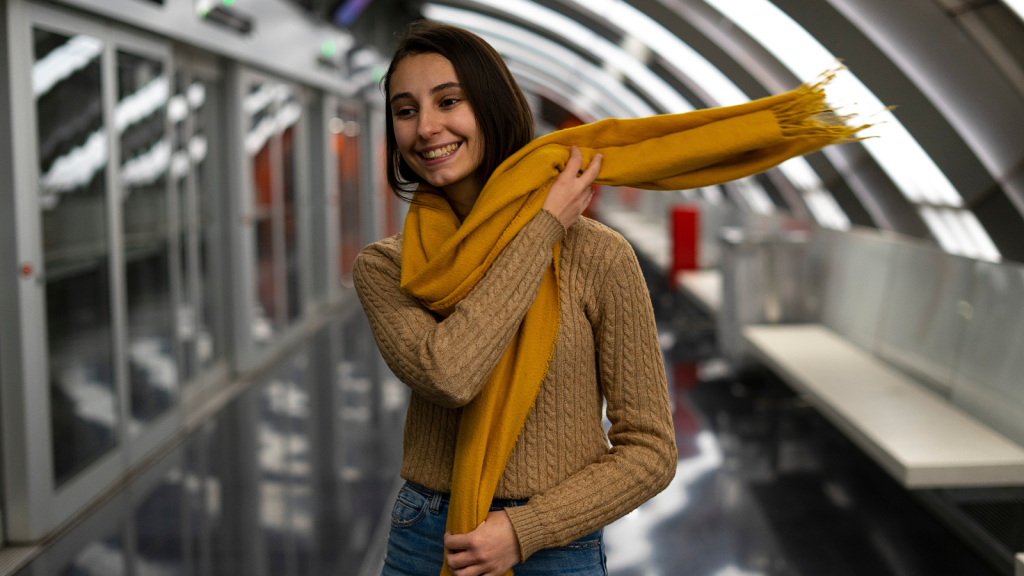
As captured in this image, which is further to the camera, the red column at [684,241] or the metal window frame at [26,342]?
the red column at [684,241]

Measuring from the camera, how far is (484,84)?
129 centimetres

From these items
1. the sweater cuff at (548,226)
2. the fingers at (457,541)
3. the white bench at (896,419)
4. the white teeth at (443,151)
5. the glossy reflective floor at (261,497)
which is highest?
the white teeth at (443,151)

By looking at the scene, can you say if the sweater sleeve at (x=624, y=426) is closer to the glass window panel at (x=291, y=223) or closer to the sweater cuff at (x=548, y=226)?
the sweater cuff at (x=548, y=226)

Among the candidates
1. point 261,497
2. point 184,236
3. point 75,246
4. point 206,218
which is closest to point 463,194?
point 261,497

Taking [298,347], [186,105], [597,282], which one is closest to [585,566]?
[597,282]

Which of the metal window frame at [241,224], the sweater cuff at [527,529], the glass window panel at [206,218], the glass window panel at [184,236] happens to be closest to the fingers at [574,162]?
the sweater cuff at [527,529]

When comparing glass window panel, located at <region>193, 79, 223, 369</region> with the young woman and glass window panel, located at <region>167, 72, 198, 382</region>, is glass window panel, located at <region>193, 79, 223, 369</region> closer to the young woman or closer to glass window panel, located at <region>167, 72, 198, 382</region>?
glass window panel, located at <region>167, 72, 198, 382</region>

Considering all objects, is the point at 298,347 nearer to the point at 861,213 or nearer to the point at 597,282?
the point at 861,213

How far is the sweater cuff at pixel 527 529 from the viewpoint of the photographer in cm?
123

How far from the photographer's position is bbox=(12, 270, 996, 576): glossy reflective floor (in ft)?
11.9

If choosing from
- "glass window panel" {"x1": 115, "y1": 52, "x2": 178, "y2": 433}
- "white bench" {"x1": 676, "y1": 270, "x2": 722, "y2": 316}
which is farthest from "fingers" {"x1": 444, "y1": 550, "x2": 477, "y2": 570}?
"white bench" {"x1": 676, "y1": 270, "x2": 722, "y2": 316}

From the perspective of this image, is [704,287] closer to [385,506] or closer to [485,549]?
[385,506]

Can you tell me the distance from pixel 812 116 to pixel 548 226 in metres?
0.42

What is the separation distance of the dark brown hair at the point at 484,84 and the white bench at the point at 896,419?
7.18 feet
